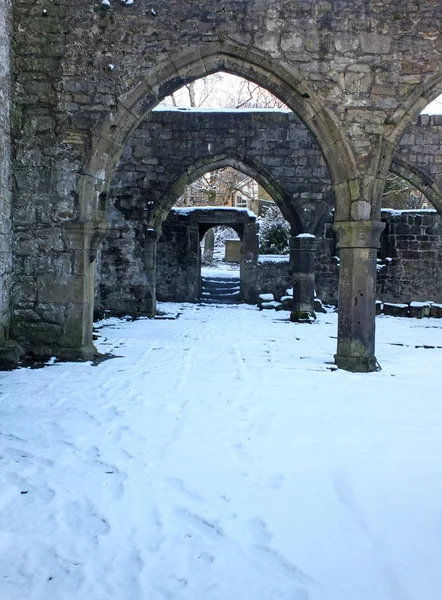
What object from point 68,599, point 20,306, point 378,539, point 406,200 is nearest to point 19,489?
point 68,599

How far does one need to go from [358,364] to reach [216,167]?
7.71m

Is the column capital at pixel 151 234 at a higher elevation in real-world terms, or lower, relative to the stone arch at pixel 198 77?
lower

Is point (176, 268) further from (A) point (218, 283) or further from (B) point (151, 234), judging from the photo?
(B) point (151, 234)

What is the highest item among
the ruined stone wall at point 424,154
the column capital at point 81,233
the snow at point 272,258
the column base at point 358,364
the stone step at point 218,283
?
the ruined stone wall at point 424,154

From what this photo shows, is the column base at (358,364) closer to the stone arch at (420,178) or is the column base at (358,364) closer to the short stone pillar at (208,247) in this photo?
the stone arch at (420,178)

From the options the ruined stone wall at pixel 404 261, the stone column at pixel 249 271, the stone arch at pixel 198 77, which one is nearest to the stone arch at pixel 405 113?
the stone arch at pixel 198 77

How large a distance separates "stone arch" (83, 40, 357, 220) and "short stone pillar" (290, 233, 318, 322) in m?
5.73

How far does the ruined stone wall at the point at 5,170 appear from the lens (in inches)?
224

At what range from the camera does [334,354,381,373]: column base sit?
6016 millimetres

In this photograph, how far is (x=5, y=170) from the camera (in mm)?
5875

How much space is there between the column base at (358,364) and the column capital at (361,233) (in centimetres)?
126

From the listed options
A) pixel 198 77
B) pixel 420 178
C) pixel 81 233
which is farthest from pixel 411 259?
pixel 81 233

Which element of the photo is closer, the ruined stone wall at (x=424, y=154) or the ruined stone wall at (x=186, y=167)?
the ruined stone wall at (x=424, y=154)

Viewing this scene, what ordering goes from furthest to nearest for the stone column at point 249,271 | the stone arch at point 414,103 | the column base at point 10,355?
1. the stone column at point 249,271
2. the stone arch at point 414,103
3. the column base at point 10,355
